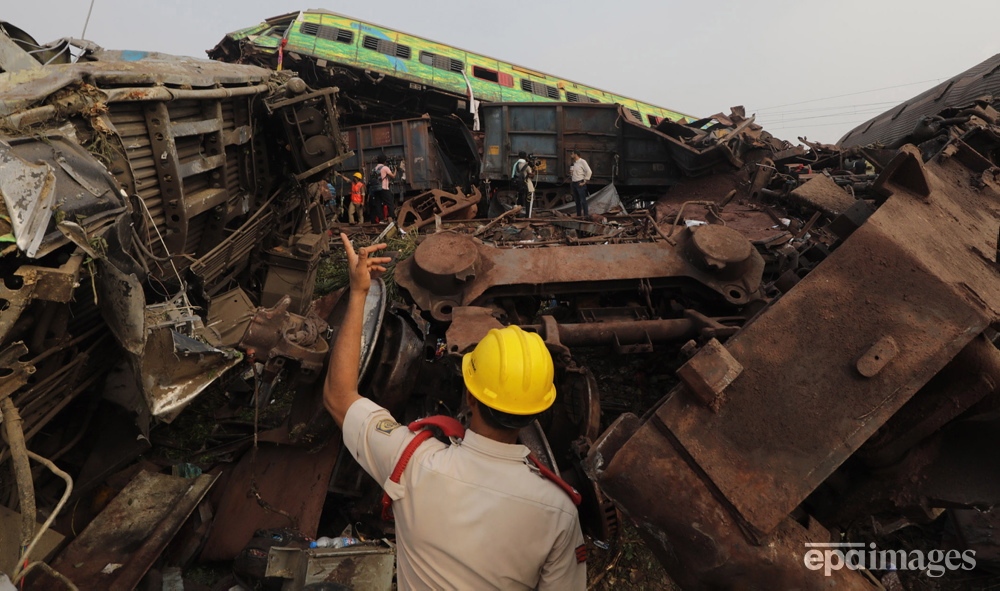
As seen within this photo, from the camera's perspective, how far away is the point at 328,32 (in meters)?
14.0

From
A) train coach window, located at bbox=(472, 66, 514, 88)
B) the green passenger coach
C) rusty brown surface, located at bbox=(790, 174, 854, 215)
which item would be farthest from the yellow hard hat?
train coach window, located at bbox=(472, 66, 514, 88)

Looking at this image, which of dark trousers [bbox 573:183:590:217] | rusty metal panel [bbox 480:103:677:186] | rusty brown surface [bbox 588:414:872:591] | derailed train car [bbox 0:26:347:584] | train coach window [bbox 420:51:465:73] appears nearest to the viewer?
rusty brown surface [bbox 588:414:872:591]

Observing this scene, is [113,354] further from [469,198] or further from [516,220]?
[469,198]

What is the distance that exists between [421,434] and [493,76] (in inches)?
638

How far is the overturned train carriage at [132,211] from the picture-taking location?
6.86ft

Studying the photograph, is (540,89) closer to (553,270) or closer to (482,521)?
(553,270)

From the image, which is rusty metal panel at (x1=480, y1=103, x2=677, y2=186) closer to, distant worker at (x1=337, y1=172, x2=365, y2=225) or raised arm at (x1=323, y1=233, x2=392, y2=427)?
distant worker at (x1=337, y1=172, x2=365, y2=225)

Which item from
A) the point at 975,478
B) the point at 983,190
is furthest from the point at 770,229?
the point at 975,478

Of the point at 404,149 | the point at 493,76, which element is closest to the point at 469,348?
the point at 404,149

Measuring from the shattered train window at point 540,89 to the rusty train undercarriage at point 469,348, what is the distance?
1307 cm

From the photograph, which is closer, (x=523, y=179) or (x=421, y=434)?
(x=421, y=434)

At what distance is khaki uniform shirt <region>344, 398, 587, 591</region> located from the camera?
1.36 meters

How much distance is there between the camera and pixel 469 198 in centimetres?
1000

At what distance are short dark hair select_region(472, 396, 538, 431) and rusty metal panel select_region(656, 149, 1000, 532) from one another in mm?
689
